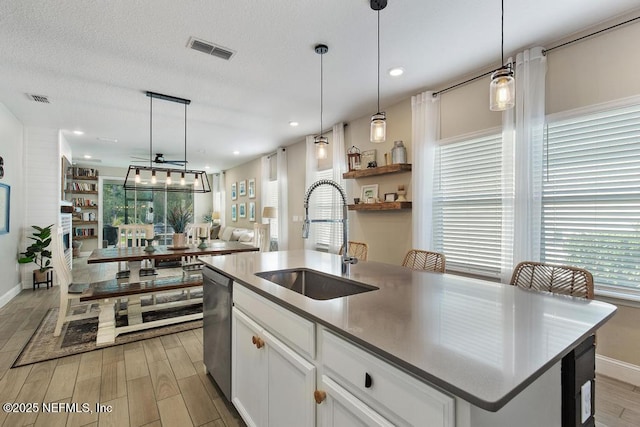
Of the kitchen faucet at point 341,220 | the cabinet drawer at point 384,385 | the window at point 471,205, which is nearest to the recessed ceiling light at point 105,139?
the kitchen faucet at point 341,220

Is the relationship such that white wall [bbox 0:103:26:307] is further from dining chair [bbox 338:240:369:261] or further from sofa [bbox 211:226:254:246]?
dining chair [bbox 338:240:369:261]

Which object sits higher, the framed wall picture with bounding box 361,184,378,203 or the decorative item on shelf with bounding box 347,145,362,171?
the decorative item on shelf with bounding box 347,145,362,171

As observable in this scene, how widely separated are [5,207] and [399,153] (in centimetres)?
542

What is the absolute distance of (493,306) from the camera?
48.1 inches

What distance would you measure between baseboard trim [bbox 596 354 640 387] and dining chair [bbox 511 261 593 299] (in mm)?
1367

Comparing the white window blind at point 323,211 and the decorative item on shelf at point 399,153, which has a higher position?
the decorative item on shelf at point 399,153

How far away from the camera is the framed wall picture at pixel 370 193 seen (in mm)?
4183

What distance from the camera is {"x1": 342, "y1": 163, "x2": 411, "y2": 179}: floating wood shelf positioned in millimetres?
3668

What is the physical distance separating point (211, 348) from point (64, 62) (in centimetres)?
299

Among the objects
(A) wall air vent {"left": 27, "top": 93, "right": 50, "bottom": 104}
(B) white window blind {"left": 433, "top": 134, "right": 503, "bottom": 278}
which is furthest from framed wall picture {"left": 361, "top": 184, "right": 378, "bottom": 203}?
(A) wall air vent {"left": 27, "top": 93, "right": 50, "bottom": 104}

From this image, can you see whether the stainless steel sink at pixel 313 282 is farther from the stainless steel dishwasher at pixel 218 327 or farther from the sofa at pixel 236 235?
the sofa at pixel 236 235

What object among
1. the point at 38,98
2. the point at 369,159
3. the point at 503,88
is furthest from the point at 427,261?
the point at 38,98

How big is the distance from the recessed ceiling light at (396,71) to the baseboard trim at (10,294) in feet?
18.6
